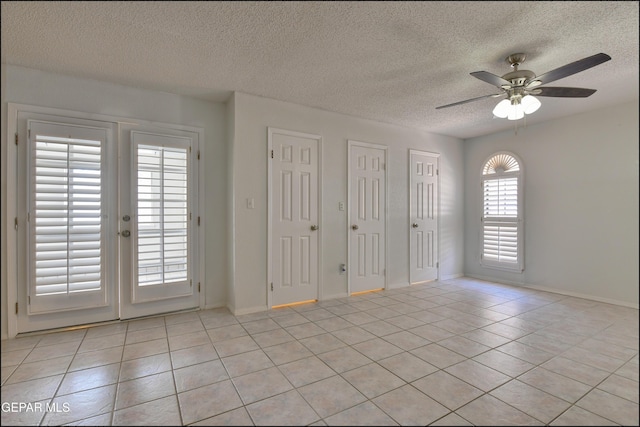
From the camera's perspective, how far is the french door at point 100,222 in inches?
104

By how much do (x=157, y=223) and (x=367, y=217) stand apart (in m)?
2.63

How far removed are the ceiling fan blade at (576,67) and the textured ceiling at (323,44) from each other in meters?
0.24

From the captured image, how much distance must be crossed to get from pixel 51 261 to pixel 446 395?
11.2ft

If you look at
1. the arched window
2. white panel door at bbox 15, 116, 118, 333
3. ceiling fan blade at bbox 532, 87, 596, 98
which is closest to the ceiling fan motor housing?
ceiling fan blade at bbox 532, 87, 596, 98

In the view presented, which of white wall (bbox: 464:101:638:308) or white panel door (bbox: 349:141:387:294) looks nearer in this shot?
white wall (bbox: 464:101:638:308)

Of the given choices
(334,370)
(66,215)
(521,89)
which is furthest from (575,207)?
(66,215)

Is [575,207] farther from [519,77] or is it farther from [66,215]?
[66,215]

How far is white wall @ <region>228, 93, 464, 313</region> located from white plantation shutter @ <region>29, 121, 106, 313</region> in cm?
131

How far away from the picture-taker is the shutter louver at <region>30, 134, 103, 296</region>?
8.66 feet

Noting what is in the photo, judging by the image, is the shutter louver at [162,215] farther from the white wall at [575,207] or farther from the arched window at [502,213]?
the arched window at [502,213]

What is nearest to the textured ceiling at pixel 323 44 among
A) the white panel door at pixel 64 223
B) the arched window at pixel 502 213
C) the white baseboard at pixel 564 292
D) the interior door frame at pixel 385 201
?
the white panel door at pixel 64 223

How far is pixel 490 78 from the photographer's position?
88.5 inches

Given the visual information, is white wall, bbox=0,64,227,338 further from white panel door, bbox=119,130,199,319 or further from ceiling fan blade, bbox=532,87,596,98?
ceiling fan blade, bbox=532,87,596,98

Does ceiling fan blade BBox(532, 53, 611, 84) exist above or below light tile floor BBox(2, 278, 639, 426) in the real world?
above
